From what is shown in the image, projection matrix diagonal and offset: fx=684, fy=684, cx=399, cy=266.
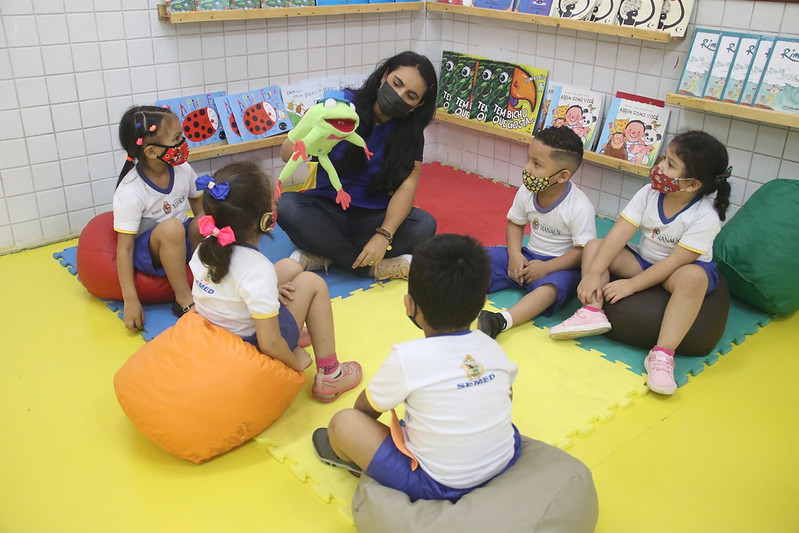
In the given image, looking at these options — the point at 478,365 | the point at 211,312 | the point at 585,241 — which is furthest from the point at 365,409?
the point at 585,241

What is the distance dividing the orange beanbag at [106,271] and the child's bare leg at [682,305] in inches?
70.7

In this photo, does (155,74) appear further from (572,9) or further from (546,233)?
(572,9)

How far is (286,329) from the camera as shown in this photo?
81.0 inches

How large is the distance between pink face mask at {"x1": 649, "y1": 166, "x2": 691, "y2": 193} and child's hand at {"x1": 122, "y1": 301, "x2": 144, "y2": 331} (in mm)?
1969

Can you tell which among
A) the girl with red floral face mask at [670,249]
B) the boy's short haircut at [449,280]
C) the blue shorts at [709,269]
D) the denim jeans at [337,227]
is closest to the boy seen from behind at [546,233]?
the girl with red floral face mask at [670,249]

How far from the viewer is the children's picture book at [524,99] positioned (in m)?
3.88

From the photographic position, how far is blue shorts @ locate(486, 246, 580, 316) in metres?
2.73

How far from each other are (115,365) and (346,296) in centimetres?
94

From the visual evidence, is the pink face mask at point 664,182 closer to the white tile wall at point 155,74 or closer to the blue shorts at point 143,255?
the white tile wall at point 155,74

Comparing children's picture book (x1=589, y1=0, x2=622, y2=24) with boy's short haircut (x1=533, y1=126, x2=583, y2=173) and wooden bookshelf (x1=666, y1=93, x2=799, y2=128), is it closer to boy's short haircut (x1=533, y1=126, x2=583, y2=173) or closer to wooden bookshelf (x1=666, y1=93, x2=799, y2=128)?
wooden bookshelf (x1=666, y1=93, x2=799, y2=128)

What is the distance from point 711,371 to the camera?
247 centimetres

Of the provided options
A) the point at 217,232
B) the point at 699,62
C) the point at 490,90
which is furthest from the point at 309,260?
the point at 699,62

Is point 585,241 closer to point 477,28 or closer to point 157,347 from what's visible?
point 157,347

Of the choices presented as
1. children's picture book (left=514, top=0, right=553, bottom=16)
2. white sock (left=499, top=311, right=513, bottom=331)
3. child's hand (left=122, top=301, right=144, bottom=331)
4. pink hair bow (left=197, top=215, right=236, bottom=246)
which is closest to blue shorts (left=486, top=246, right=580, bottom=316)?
white sock (left=499, top=311, right=513, bottom=331)
